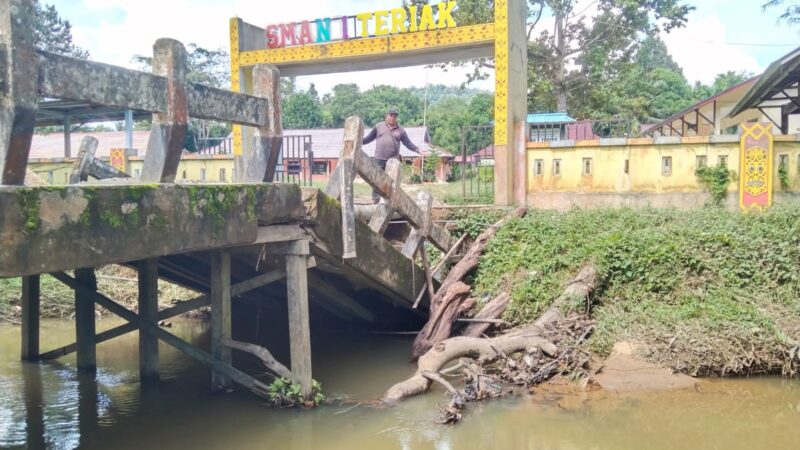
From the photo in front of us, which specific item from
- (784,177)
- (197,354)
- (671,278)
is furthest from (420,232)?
(784,177)

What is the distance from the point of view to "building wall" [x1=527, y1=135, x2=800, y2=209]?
1136 centimetres

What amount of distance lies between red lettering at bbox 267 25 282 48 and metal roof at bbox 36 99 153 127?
2815mm

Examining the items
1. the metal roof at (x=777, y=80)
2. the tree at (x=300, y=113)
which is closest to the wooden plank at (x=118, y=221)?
the metal roof at (x=777, y=80)

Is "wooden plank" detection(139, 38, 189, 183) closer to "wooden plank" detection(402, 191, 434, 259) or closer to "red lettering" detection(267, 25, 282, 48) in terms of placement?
"wooden plank" detection(402, 191, 434, 259)

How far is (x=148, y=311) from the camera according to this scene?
7816 mm

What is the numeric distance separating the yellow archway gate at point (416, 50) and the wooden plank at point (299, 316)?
5.49 m

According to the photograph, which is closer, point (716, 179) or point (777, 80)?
point (716, 179)

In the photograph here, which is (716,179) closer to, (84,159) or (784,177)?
(784,177)

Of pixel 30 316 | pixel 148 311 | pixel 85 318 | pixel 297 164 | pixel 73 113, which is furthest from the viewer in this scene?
pixel 73 113

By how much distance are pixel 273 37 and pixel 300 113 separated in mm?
26611

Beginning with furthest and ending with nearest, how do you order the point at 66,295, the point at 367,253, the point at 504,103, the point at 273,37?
the point at 273,37 < the point at 66,295 < the point at 504,103 < the point at 367,253

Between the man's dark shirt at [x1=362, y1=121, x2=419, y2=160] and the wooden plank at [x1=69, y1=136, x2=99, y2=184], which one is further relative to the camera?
the man's dark shirt at [x1=362, y1=121, x2=419, y2=160]

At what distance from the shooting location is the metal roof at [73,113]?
1455 cm

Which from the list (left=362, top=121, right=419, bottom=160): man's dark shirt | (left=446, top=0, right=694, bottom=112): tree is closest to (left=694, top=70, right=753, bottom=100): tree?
(left=446, top=0, right=694, bottom=112): tree
